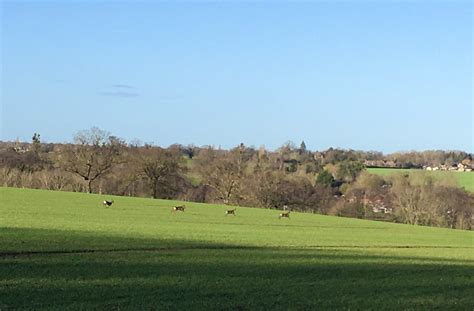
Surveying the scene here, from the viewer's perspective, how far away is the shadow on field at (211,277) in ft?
58.7

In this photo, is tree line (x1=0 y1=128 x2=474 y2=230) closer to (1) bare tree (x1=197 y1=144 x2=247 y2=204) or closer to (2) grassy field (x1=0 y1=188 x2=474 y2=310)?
(1) bare tree (x1=197 y1=144 x2=247 y2=204)

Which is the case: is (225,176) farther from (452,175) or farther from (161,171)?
(452,175)

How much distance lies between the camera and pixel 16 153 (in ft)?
338

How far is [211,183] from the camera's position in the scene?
102 meters

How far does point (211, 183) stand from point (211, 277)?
78570 mm

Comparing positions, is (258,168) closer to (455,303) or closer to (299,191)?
(299,191)

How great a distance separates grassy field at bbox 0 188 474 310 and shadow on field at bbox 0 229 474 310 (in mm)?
38

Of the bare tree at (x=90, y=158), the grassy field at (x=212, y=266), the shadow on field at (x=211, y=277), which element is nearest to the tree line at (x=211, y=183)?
the bare tree at (x=90, y=158)

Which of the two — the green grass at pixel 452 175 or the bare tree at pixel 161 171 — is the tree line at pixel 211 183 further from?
the green grass at pixel 452 175

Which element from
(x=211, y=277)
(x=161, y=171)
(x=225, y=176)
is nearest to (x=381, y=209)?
(x=225, y=176)

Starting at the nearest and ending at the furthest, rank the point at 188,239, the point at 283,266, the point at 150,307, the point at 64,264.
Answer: the point at 150,307, the point at 64,264, the point at 283,266, the point at 188,239

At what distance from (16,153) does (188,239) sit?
70548 mm

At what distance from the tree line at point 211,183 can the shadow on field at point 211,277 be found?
60.6 m

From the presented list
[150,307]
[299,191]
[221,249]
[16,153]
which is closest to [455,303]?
[150,307]
